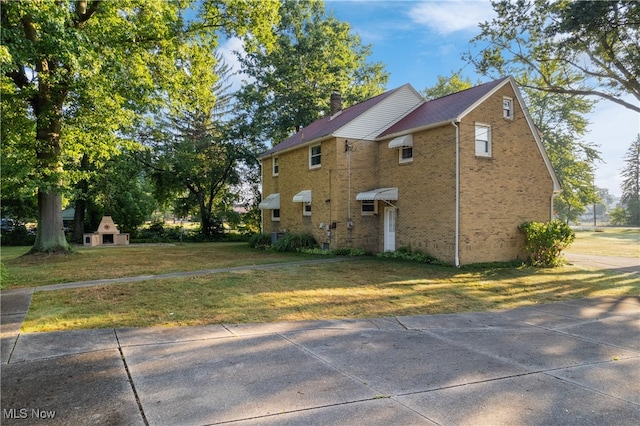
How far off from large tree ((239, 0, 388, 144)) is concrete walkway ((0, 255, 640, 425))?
2553cm

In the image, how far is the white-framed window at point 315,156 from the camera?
19188mm

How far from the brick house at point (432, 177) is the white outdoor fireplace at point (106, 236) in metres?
14.1

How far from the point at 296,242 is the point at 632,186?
3098 inches

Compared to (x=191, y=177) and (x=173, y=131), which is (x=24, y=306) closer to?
(x=191, y=177)

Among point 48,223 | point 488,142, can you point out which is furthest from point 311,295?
point 48,223

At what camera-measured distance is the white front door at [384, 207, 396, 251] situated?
17375mm

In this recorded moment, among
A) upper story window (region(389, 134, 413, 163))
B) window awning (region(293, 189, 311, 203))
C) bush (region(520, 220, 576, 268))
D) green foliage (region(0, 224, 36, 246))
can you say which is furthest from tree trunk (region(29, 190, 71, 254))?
bush (region(520, 220, 576, 268))

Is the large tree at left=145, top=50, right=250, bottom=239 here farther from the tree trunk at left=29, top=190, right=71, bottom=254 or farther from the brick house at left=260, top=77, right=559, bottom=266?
the brick house at left=260, top=77, right=559, bottom=266

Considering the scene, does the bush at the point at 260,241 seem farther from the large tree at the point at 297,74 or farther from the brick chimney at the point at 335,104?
the large tree at the point at 297,74

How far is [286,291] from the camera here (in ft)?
30.9

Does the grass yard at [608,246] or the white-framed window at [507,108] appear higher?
the white-framed window at [507,108]

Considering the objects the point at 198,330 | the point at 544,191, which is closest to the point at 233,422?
the point at 198,330

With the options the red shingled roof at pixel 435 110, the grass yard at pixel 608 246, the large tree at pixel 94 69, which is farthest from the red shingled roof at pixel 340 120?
the grass yard at pixel 608 246

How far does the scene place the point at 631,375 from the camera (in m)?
4.70
